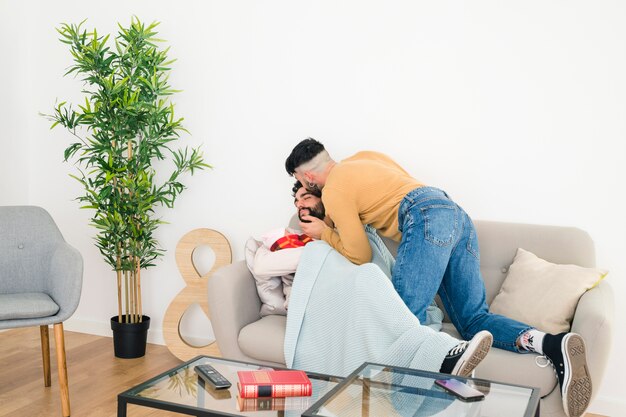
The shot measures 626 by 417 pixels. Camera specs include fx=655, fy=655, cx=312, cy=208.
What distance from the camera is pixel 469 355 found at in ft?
7.07

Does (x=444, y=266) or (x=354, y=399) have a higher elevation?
(x=444, y=266)

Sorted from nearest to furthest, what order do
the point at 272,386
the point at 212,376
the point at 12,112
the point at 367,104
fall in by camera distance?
the point at 272,386, the point at 212,376, the point at 367,104, the point at 12,112

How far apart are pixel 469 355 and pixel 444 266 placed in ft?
1.60

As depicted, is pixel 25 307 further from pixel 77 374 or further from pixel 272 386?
pixel 272 386

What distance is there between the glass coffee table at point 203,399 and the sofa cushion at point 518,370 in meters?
0.67

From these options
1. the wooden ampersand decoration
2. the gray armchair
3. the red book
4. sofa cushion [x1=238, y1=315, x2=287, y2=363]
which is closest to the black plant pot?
the wooden ampersand decoration

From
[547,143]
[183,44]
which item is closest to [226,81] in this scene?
[183,44]

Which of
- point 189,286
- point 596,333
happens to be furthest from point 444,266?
point 189,286

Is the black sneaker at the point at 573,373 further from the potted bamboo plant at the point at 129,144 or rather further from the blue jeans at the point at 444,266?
the potted bamboo plant at the point at 129,144

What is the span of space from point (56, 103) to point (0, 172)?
1.79 ft

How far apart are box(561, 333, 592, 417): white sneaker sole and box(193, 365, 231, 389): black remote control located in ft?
3.83

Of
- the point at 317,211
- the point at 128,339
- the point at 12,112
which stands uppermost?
the point at 12,112

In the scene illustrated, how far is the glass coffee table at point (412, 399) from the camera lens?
1748 mm

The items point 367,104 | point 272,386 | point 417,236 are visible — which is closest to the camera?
point 272,386
